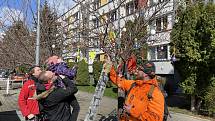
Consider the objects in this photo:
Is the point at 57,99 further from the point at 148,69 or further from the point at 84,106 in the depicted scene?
the point at 84,106

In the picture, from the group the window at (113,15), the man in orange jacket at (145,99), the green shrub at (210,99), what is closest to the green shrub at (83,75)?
the green shrub at (210,99)

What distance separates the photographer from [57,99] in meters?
5.70

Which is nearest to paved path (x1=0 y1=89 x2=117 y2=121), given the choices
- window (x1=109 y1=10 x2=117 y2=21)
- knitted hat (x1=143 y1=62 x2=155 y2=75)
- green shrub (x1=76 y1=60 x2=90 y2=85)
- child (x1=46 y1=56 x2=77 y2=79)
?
window (x1=109 y1=10 x2=117 y2=21)

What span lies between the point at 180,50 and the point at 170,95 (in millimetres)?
8305

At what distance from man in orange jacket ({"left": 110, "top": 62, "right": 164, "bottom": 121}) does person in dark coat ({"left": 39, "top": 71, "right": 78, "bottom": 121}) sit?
0.81 m

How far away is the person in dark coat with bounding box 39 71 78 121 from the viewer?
5684 millimetres

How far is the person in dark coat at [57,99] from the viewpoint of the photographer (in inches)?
224

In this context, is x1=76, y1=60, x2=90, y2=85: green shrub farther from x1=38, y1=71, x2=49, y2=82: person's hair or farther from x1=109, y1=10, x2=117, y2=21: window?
x1=38, y1=71, x2=49, y2=82: person's hair

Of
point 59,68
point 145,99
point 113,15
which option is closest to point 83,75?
point 113,15

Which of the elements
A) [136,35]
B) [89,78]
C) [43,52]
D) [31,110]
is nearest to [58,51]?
[43,52]

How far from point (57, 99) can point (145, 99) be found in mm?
1225

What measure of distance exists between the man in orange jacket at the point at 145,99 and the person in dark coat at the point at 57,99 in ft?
2.66

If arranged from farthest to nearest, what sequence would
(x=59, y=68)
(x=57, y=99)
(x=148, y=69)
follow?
(x=59, y=68), (x=57, y=99), (x=148, y=69)

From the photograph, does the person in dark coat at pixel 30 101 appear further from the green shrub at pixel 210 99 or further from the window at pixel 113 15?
the green shrub at pixel 210 99
